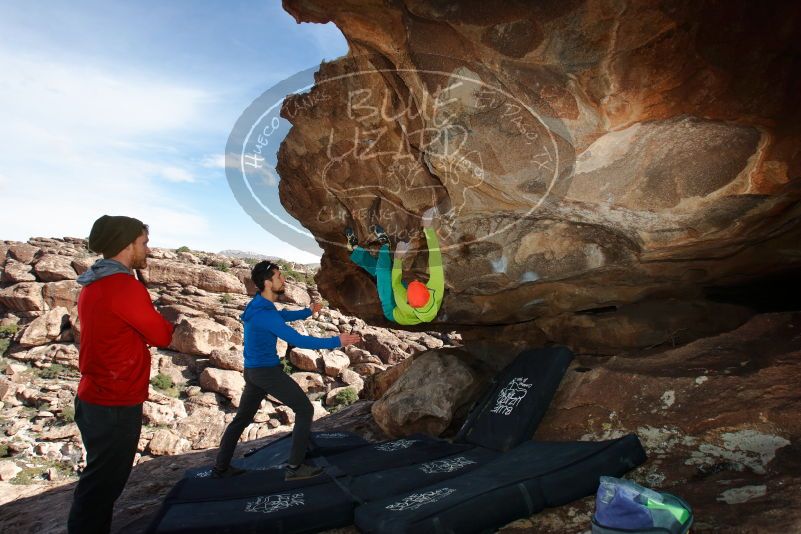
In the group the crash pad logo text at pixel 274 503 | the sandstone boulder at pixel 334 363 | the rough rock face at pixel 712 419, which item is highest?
the rough rock face at pixel 712 419

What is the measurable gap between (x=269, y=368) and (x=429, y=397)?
2391mm

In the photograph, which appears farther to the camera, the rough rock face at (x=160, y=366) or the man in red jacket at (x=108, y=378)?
the rough rock face at (x=160, y=366)

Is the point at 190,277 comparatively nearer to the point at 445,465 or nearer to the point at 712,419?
the point at 445,465

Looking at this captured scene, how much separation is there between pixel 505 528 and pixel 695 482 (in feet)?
4.31

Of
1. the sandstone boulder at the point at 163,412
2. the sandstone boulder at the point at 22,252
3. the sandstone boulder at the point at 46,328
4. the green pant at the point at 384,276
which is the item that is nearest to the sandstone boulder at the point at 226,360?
the sandstone boulder at the point at 163,412

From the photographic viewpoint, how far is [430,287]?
5.76 metres

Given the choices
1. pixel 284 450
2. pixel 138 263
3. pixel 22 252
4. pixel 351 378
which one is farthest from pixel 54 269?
pixel 138 263

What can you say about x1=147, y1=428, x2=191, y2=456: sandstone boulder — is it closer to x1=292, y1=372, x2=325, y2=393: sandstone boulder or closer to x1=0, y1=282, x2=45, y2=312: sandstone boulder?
x1=292, y1=372, x2=325, y2=393: sandstone boulder

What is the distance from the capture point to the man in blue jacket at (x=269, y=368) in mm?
4039

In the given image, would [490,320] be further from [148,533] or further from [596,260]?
[148,533]

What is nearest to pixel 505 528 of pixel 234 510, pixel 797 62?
pixel 234 510

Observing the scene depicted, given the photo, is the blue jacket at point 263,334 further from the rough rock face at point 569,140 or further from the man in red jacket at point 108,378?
the rough rock face at point 569,140

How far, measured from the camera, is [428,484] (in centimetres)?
370

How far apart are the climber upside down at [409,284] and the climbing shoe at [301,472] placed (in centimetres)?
217
